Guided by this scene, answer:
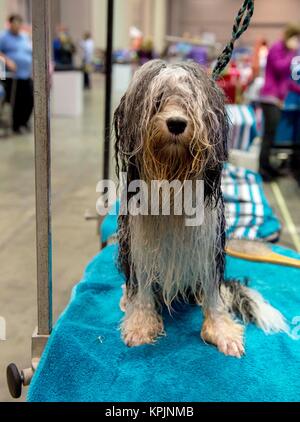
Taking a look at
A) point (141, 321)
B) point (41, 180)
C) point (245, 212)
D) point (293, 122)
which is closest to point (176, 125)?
point (41, 180)

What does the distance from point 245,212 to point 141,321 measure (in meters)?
1.72

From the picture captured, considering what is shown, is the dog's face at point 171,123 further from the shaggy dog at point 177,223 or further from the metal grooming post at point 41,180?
the metal grooming post at point 41,180

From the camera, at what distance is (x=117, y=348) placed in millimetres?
1691

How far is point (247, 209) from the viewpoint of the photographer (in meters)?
3.28

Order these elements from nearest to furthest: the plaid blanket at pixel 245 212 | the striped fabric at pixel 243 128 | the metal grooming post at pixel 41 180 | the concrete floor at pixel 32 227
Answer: the metal grooming post at pixel 41 180 < the concrete floor at pixel 32 227 < the plaid blanket at pixel 245 212 < the striped fabric at pixel 243 128

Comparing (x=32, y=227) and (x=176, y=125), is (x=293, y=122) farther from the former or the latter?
(x=176, y=125)

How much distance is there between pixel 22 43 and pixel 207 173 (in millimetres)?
5932

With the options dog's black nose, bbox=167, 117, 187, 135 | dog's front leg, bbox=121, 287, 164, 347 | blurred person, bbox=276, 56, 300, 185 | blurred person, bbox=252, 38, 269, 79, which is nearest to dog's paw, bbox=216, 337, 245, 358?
dog's front leg, bbox=121, 287, 164, 347

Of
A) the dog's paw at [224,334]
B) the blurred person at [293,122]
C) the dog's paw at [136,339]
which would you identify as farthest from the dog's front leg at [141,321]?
the blurred person at [293,122]

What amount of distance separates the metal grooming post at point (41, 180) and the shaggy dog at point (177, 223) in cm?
24

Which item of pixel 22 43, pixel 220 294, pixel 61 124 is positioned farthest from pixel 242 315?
pixel 61 124

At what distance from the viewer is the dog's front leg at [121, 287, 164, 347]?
1.71 meters

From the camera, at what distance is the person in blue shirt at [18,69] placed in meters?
6.48

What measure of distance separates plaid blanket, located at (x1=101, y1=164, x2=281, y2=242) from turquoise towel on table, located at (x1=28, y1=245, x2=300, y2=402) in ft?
2.96
